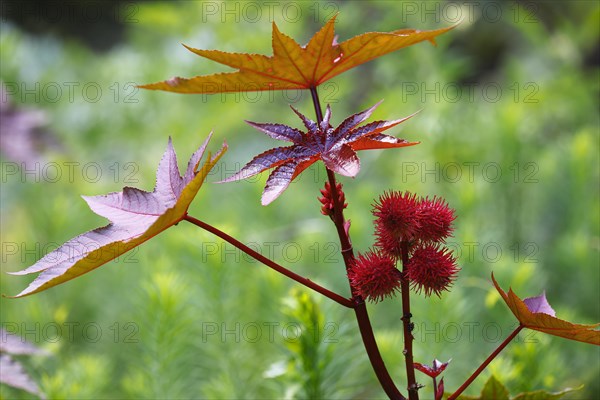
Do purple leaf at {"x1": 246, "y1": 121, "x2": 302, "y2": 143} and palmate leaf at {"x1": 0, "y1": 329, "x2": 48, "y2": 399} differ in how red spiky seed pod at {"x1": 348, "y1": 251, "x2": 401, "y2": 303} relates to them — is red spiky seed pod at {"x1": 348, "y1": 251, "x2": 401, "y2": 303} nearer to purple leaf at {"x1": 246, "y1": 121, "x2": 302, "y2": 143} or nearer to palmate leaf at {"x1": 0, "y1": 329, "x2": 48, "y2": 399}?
purple leaf at {"x1": 246, "y1": 121, "x2": 302, "y2": 143}

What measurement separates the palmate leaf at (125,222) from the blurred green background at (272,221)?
0.31m

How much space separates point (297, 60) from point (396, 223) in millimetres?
187

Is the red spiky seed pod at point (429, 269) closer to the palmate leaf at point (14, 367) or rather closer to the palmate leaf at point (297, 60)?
the palmate leaf at point (297, 60)

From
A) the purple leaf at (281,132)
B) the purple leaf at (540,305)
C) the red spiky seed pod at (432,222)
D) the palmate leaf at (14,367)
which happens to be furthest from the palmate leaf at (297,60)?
the palmate leaf at (14,367)

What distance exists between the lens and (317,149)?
566mm

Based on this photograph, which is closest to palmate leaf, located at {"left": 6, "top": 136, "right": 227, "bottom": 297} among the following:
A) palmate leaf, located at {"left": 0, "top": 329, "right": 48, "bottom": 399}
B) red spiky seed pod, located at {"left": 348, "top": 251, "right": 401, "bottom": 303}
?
red spiky seed pod, located at {"left": 348, "top": 251, "right": 401, "bottom": 303}

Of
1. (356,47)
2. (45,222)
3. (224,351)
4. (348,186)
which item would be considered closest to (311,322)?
(224,351)

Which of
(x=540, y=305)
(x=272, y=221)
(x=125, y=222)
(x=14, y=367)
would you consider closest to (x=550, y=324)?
(x=540, y=305)

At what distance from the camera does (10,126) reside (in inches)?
65.5

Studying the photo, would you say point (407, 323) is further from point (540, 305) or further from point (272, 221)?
point (272, 221)

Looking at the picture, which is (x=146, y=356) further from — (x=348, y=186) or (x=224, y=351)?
(x=348, y=186)

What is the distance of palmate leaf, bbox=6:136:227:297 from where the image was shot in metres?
0.52

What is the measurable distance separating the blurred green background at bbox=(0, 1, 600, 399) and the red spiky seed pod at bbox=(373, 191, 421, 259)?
12.7 inches

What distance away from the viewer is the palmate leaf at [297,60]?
0.57 metres
